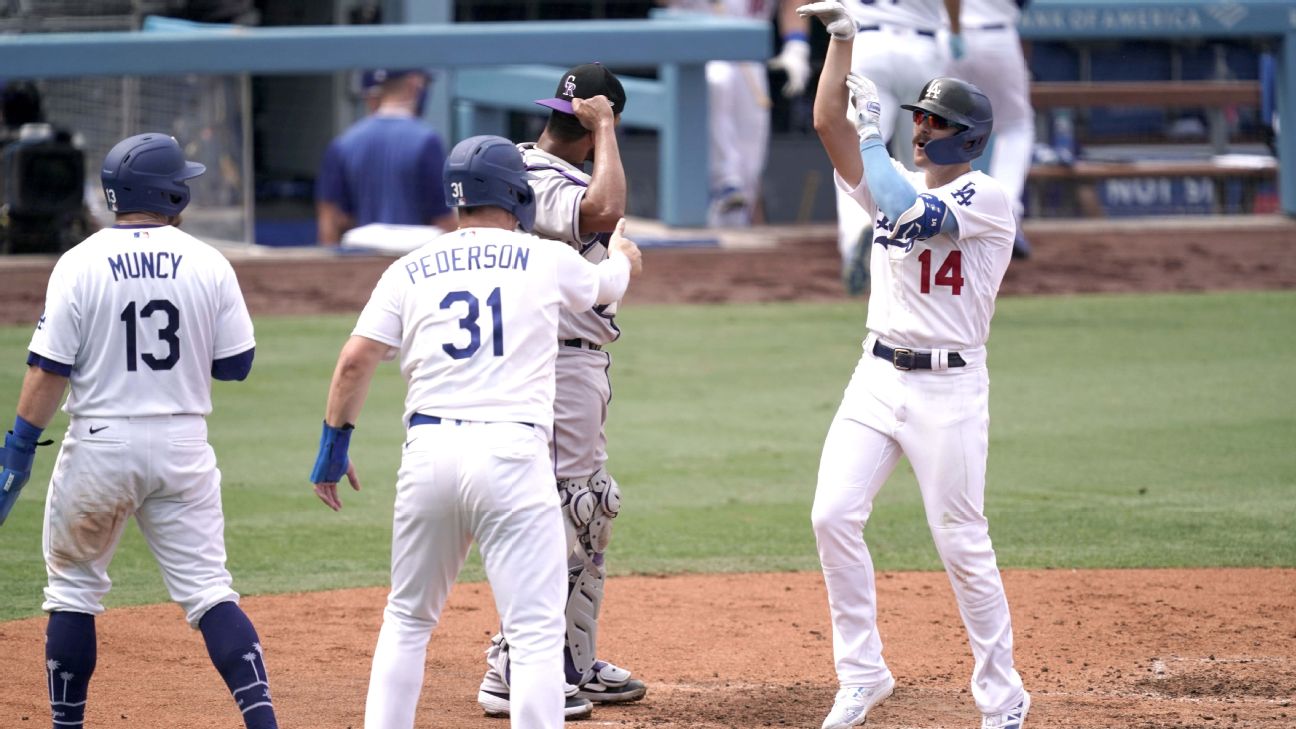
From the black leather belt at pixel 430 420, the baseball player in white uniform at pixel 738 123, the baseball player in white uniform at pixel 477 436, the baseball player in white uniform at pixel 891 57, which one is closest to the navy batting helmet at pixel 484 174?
the baseball player in white uniform at pixel 477 436

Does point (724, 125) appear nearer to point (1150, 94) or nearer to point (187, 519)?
point (1150, 94)

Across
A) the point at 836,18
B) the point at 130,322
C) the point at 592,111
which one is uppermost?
the point at 836,18

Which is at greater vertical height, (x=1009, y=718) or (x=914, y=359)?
(x=914, y=359)

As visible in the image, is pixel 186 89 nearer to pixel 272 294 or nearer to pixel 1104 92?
pixel 272 294

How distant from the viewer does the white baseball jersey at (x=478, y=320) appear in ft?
13.3

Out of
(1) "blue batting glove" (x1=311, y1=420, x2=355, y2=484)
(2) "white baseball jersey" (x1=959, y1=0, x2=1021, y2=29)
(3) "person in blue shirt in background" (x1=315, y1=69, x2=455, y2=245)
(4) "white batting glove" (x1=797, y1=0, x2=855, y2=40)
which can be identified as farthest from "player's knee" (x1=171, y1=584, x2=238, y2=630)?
(2) "white baseball jersey" (x1=959, y1=0, x2=1021, y2=29)

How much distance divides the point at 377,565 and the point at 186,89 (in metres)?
7.78

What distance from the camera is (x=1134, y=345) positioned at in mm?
11430

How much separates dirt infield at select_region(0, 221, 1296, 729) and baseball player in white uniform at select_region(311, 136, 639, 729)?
3.38ft

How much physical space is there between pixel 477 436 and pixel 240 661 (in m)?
0.96

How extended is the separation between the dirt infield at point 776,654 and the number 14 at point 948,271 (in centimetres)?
128

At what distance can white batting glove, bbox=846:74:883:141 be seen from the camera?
479 cm

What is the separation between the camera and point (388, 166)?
40.6 ft

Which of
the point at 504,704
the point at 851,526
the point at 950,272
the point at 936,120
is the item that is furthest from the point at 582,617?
the point at 936,120
